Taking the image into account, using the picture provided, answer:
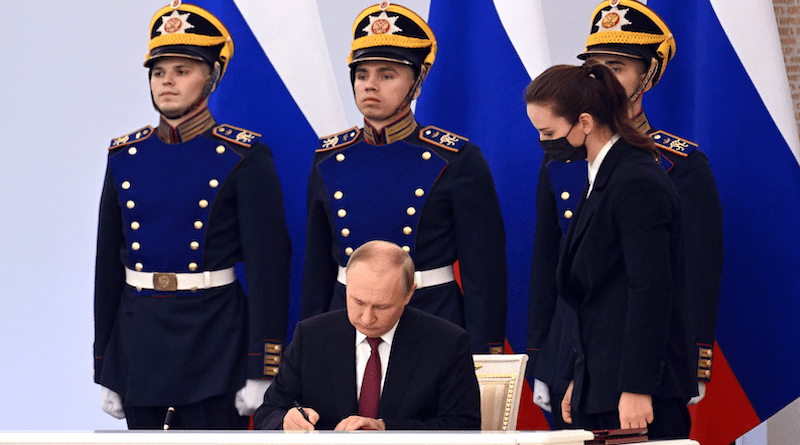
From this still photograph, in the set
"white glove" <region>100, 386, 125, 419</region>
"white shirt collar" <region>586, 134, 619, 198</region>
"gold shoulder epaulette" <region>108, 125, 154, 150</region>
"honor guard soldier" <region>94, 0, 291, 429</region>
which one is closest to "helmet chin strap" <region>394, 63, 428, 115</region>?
"honor guard soldier" <region>94, 0, 291, 429</region>

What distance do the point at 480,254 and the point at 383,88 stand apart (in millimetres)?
558

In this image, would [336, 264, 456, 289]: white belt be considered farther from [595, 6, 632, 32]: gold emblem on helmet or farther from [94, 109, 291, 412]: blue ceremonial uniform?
[595, 6, 632, 32]: gold emblem on helmet

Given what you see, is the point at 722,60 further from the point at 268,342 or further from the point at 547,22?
the point at 268,342

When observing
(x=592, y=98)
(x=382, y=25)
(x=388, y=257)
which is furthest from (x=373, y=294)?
(x=382, y=25)

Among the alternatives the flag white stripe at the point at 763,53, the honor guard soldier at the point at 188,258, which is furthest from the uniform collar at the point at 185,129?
the flag white stripe at the point at 763,53

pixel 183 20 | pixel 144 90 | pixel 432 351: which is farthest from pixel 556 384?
pixel 144 90

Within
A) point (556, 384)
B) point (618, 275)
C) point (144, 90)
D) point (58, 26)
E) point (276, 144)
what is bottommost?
point (556, 384)

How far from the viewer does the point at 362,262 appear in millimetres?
2137

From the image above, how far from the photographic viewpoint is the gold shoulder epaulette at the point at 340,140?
320 centimetres

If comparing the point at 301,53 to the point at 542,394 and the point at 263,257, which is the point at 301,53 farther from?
the point at 542,394

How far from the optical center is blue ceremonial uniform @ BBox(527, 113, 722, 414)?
3000 mm

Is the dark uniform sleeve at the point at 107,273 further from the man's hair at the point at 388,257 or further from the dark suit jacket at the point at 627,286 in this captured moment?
the dark suit jacket at the point at 627,286

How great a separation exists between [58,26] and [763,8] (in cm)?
267

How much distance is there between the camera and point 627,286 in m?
2.34
